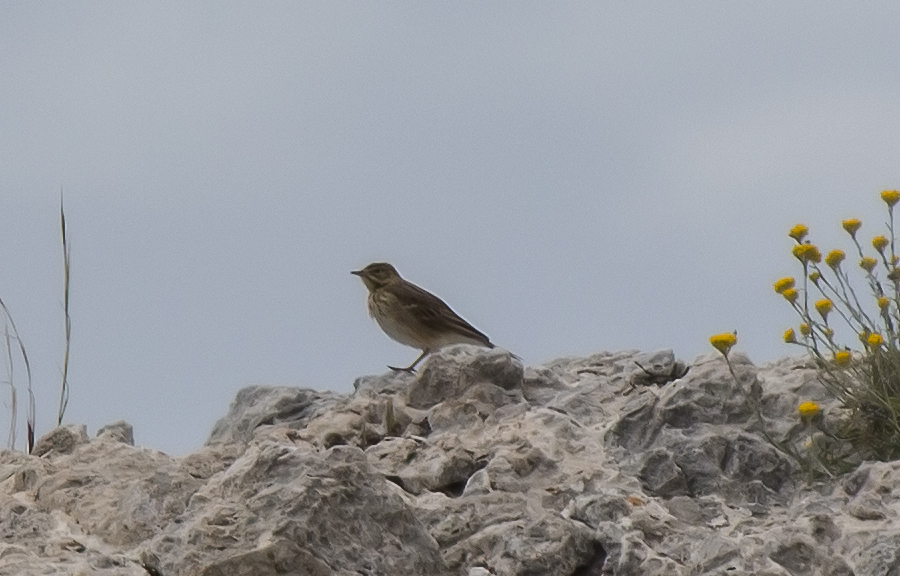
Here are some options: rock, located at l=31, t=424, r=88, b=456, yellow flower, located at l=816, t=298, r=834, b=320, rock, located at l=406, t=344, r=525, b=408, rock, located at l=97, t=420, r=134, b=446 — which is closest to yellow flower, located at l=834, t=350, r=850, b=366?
yellow flower, located at l=816, t=298, r=834, b=320

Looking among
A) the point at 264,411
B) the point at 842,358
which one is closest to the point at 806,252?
the point at 842,358

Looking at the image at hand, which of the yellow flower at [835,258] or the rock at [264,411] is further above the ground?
the yellow flower at [835,258]

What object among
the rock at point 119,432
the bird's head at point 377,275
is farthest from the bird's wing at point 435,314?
the rock at point 119,432

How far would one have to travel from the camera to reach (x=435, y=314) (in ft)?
31.3

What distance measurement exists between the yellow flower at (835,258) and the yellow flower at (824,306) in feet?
0.80

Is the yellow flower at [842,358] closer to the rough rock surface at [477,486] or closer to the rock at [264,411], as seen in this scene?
the rough rock surface at [477,486]

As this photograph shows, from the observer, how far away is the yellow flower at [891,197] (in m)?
6.53

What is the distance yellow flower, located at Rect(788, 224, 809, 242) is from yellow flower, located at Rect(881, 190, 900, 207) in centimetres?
41

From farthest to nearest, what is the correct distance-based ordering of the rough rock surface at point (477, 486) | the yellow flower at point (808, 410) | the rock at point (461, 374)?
the rock at point (461, 374)
the yellow flower at point (808, 410)
the rough rock surface at point (477, 486)

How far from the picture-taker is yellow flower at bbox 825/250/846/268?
249 inches

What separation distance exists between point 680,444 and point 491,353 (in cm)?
131

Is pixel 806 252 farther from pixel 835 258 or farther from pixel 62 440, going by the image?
pixel 62 440

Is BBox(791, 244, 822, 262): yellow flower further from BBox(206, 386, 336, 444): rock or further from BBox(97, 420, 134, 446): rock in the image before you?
BBox(97, 420, 134, 446): rock

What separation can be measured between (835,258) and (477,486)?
187 centimetres
